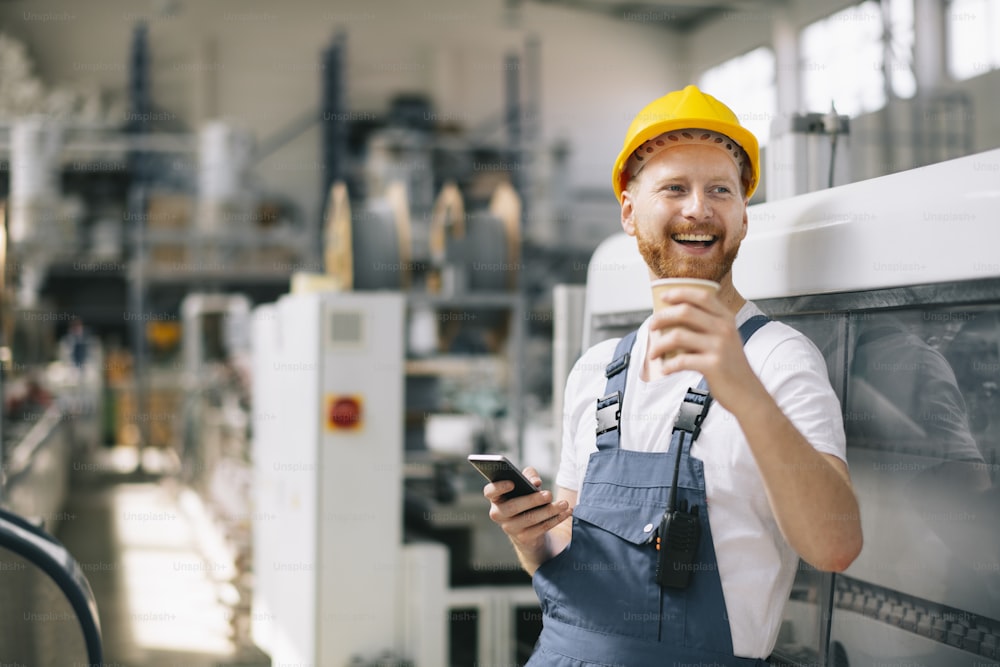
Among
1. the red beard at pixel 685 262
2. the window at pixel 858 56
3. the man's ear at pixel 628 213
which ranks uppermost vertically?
the window at pixel 858 56

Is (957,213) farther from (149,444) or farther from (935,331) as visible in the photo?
(149,444)

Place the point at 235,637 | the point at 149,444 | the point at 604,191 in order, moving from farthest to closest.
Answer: the point at 604,191
the point at 149,444
the point at 235,637

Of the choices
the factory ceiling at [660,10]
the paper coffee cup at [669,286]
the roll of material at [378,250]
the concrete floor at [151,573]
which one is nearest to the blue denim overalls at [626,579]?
the paper coffee cup at [669,286]

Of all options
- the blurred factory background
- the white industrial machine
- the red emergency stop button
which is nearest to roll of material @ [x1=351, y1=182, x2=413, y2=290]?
the blurred factory background

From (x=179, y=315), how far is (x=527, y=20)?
24.9ft

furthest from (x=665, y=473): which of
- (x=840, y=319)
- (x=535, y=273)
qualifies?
(x=535, y=273)

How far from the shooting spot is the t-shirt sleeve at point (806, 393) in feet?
4.21

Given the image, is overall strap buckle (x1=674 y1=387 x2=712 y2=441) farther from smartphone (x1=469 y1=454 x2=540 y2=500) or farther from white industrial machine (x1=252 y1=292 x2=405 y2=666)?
white industrial machine (x1=252 y1=292 x2=405 y2=666)

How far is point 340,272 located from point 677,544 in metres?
4.12

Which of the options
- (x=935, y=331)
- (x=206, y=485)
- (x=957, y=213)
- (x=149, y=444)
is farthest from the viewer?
(x=149, y=444)

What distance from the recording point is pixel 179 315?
13.6 m

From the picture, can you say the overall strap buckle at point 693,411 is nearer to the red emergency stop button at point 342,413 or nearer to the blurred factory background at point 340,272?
the blurred factory background at point 340,272

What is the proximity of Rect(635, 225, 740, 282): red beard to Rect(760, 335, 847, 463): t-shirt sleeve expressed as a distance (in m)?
0.16

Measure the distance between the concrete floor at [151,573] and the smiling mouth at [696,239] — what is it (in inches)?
153
